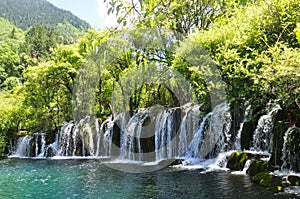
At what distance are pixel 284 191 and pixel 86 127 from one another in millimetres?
18744

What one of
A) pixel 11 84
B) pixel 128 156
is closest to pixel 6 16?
pixel 11 84

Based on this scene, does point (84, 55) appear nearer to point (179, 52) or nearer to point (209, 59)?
point (179, 52)

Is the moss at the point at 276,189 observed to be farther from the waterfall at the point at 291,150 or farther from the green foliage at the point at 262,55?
the green foliage at the point at 262,55

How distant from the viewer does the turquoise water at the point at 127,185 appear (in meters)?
10.7

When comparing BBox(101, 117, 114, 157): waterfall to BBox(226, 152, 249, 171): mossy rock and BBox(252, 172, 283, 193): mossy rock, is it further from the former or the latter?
BBox(252, 172, 283, 193): mossy rock

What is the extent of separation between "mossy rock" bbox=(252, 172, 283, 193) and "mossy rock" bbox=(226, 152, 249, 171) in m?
1.96

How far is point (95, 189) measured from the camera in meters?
12.2

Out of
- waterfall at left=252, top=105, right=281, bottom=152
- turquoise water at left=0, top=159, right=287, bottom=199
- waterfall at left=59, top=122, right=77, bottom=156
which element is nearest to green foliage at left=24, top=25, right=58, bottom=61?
waterfall at left=59, top=122, right=77, bottom=156

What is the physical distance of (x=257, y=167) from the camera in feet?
41.1

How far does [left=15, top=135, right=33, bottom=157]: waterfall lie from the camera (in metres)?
27.1

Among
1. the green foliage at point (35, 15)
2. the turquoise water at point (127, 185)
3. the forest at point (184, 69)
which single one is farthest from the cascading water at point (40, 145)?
the green foliage at point (35, 15)

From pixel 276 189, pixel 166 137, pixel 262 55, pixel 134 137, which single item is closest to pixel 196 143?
pixel 166 137

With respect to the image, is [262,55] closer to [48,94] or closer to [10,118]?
[48,94]

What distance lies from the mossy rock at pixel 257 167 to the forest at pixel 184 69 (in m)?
2.09
